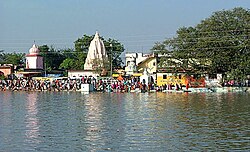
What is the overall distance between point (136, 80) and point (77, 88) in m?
7.55

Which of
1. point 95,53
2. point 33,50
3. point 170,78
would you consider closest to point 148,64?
point 95,53

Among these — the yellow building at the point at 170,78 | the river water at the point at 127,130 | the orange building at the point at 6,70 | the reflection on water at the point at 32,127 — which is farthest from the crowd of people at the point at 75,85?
the reflection on water at the point at 32,127

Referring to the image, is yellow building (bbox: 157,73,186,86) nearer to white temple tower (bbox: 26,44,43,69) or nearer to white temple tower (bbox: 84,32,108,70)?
white temple tower (bbox: 84,32,108,70)

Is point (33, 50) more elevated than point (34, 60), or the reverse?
point (33, 50)

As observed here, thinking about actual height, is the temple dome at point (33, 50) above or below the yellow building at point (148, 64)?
above

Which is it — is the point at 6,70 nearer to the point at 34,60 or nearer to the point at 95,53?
the point at 34,60

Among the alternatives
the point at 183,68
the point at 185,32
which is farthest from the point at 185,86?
the point at 185,32

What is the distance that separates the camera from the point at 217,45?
6425cm

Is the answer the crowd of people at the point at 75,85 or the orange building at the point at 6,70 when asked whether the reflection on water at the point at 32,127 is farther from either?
the orange building at the point at 6,70

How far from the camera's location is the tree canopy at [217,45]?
63.9 meters

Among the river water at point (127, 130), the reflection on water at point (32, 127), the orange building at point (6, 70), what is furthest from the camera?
the orange building at point (6, 70)

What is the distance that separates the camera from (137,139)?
64.5 feet

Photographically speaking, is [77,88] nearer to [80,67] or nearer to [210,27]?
[210,27]

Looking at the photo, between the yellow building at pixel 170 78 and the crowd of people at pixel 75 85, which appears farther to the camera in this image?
the yellow building at pixel 170 78
